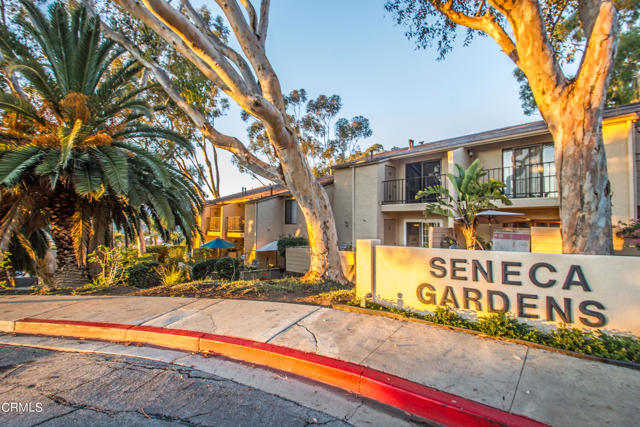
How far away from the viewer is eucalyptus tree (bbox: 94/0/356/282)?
7.19 meters

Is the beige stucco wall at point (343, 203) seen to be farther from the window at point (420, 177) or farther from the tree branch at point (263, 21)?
the tree branch at point (263, 21)

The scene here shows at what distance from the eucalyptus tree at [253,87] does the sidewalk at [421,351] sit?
11.3 ft

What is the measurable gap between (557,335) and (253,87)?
852 centimetres

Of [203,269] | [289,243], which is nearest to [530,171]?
[289,243]

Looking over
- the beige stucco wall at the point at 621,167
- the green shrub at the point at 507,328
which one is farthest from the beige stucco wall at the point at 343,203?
the green shrub at the point at 507,328

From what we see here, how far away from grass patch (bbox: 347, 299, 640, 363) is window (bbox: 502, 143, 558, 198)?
9.78m

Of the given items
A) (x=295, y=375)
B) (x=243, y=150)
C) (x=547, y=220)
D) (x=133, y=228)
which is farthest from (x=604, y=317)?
(x=133, y=228)

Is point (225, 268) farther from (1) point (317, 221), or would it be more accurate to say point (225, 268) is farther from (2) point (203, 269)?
(1) point (317, 221)

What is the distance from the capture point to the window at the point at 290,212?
72.4 feet

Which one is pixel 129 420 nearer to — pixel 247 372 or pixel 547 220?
pixel 247 372

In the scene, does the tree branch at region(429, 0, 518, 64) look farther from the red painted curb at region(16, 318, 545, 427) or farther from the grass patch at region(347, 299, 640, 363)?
the red painted curb at region(16, 318, 545, 427)

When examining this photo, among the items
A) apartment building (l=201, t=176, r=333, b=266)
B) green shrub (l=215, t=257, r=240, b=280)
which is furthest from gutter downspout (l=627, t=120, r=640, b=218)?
green shrub (l=215, t=257, r=240, b=280)

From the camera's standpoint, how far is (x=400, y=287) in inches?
222

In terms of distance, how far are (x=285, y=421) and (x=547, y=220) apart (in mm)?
14240
